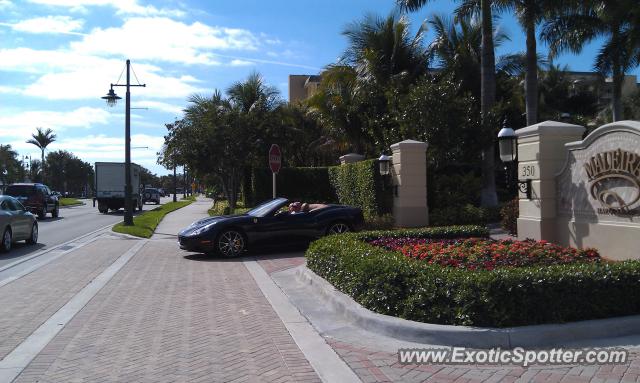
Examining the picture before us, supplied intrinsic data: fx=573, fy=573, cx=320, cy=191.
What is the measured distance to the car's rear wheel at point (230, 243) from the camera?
12.4 metres

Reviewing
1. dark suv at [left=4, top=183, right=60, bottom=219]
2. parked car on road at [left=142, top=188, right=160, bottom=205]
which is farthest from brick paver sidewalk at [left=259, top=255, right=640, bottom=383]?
parked car on road at [left=142, top=188, right=160, bottom=205]

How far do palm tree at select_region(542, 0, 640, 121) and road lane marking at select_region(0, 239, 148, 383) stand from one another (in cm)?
1935

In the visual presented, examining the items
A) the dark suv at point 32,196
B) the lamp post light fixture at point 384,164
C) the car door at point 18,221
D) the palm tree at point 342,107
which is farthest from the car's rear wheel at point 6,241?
the dark suv at point 32,196

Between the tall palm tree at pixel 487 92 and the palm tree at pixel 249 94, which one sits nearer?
the tall palm tree at pixel 487 92

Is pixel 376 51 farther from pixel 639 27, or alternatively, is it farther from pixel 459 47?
pixel 639 27

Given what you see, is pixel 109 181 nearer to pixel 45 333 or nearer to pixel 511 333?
pixel 45 333

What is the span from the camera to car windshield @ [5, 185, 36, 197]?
30391 millimetres

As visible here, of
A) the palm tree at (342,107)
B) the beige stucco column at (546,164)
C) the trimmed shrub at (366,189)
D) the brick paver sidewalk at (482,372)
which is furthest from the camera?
the palm tree at (342,107)

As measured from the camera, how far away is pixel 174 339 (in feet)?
19.7

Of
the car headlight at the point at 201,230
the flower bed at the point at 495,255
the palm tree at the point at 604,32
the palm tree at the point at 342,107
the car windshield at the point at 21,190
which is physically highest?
the palm tree at the point at 604,32

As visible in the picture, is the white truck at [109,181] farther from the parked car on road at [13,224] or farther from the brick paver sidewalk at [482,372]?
the brick paver sidewalk at [482,372]

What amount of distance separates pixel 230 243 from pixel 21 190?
22.8m

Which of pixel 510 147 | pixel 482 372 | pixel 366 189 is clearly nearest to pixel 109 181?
pixel 366 189

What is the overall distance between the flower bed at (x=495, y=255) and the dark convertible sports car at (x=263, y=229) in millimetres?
4468
